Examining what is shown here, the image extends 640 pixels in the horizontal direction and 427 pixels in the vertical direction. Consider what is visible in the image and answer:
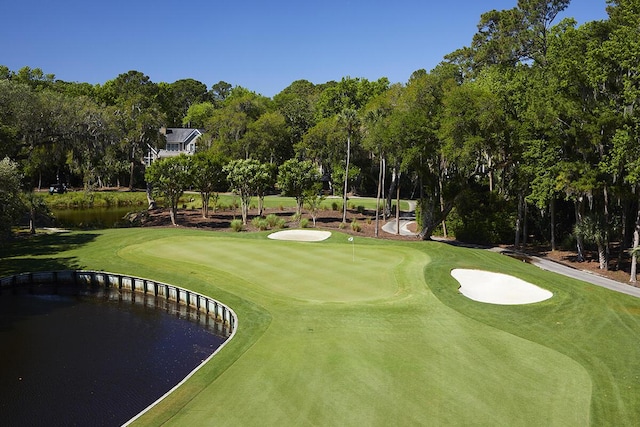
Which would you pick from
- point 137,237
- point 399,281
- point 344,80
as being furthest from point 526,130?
point 344,80

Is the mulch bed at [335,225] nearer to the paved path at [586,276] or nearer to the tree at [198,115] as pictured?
the paved path at [586,276]

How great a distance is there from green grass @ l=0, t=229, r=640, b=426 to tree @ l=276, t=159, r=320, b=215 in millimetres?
19452

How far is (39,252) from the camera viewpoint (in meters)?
32.8

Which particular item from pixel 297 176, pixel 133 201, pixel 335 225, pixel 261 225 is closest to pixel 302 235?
pixel 261 225

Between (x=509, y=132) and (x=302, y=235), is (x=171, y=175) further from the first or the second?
(x=509, y=132)

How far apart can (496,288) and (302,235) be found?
17268 mm

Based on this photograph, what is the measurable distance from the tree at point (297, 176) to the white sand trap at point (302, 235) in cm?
1041

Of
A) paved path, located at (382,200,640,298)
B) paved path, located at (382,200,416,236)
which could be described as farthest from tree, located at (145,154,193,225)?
paved path, located at (382,200,640,298)

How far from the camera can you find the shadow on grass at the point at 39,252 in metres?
29.5

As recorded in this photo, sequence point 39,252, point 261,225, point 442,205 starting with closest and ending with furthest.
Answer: point 39,252 < point 442,205 < point 261,225

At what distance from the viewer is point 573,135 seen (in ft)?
110

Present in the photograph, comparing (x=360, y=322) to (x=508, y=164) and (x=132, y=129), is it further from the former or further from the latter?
(x=132, y=129)

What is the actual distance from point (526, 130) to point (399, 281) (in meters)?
18.0

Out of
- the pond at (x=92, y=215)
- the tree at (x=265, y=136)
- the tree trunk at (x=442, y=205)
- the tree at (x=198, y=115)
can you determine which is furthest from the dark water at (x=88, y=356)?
the tree at (x=198, y=115)
